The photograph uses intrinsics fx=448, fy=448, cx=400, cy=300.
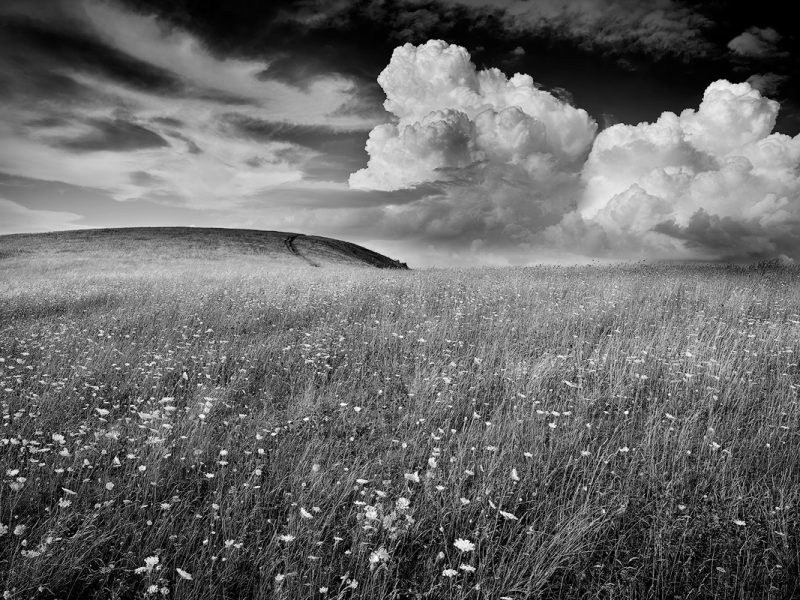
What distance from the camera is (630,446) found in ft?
14.7

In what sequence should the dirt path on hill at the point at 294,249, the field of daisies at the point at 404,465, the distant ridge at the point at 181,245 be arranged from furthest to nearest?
the dirt path on hill at the point at 294,249, the distant ridge at the point at 181,245, the field of daisies at the point at 404,465

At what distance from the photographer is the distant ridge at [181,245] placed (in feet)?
134

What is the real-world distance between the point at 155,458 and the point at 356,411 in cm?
205

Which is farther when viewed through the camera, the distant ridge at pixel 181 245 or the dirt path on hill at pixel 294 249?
the dirt path on hill at pixel 294 249

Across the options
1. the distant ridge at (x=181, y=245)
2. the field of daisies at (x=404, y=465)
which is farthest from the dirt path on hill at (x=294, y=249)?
the field of daisies at (x=404, y=465)

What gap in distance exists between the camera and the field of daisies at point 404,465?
279 cm

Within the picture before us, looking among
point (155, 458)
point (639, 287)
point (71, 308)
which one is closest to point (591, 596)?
point (155, 458)

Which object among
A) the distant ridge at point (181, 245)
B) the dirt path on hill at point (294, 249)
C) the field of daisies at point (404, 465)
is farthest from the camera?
the dirt path on hill at point (294, 249)

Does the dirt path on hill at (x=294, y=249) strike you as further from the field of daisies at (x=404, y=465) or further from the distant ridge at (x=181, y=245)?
the field of daisies at (x=404, y=465)

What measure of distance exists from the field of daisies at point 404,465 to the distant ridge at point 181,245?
33612mm

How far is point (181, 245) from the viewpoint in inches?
1774

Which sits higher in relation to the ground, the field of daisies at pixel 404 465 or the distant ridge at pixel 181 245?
the distant ridge at pixel 181 245

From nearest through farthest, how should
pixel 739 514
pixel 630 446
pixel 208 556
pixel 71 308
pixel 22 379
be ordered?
1. pixel 208 556
2. pixel 739 514
3. pixel 630 446
4. pixel 22 379
5. pixel 71 308

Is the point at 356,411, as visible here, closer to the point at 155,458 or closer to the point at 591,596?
the point at 155,458
